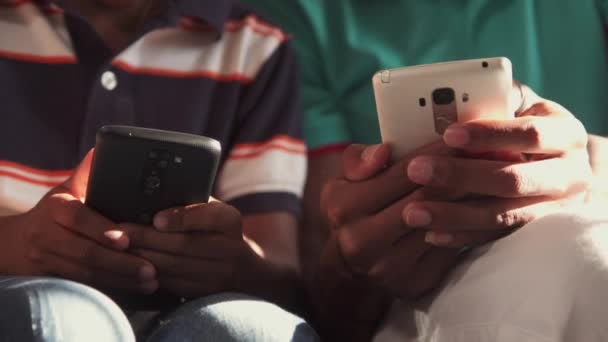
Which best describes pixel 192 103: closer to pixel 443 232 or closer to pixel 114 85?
pixel 114 85

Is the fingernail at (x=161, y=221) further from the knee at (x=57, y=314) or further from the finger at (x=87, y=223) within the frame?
the knee at (x=57, y=314)

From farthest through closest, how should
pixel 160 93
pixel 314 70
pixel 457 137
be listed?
pixel 314 70 → pixel 160 93 → pixel 457 137

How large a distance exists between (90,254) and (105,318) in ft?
0.55

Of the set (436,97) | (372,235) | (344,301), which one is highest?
(436,97)

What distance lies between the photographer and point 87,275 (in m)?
0.62

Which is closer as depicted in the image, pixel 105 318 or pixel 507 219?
pixel 105 318

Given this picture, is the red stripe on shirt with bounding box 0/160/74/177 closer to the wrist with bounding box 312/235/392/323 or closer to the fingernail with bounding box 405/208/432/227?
the wrist with bounding box 312/235/392/323

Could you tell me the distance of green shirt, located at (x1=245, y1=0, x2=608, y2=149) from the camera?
899mm

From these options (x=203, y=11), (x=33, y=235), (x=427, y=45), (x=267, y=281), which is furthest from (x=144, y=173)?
(x=427, y=45)

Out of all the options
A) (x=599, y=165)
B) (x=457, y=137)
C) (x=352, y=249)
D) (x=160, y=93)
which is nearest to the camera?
(x=457, y=137)

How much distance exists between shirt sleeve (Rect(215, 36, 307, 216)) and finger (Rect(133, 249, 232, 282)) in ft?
0.65

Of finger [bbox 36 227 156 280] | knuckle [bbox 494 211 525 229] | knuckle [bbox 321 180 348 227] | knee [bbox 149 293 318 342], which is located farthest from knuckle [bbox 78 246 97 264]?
knuckle [bbox 494 211 525 229]

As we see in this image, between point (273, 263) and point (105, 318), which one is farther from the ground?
point (105, 318)

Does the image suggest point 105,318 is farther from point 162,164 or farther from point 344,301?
point 344,301
